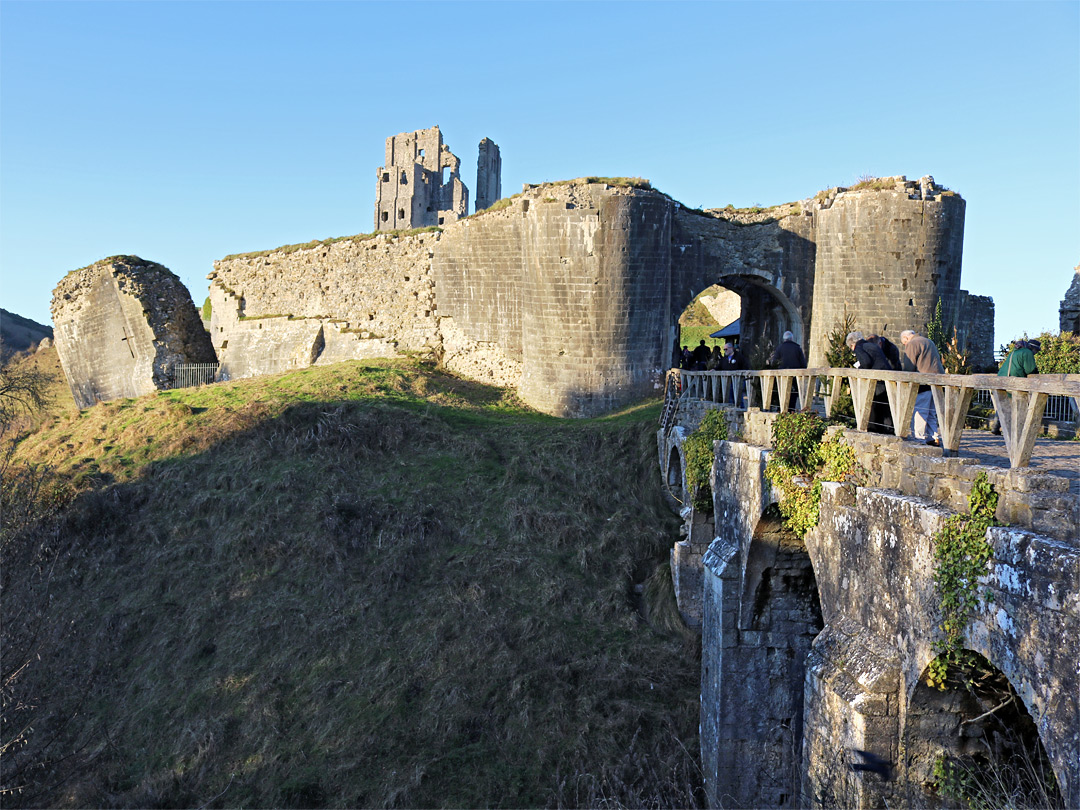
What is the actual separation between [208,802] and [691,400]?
10015mm

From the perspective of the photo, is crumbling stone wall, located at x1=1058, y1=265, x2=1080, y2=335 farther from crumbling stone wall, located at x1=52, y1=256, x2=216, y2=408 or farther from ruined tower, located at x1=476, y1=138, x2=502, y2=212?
ruined tower, located at x1=476, y1=138, x2=502, y2=212

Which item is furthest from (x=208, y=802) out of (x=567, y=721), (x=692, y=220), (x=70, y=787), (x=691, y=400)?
(x=692, y=220)

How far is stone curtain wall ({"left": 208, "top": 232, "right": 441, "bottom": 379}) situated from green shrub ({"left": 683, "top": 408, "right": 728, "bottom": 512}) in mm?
15407

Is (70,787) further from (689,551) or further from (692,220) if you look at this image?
(692,220)

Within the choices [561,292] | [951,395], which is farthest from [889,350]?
[561,292]

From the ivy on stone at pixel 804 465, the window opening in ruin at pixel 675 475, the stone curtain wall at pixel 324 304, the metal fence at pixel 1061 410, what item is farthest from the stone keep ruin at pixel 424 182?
the ivy on stone at pixel 804 465

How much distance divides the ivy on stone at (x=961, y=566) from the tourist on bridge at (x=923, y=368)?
250 centimetres

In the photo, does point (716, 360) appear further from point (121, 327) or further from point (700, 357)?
point (121, 327)

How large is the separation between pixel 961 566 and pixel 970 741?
1.71 meters

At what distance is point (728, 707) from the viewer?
396 inches

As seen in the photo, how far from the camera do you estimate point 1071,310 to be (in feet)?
57.9

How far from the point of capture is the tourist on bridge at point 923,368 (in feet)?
23.8

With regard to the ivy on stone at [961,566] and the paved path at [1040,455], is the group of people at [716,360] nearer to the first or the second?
the paved path at [1040,455]

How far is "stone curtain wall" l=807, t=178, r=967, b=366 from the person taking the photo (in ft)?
70.5
